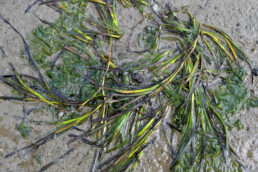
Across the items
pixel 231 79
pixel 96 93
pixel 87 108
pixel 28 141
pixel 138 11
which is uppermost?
pixel 138 11

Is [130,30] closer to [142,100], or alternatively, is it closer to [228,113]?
[142,100]

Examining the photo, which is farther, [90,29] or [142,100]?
[90,29]

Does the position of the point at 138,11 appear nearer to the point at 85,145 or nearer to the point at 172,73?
the point at 172,73

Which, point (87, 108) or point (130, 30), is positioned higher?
point (130, 30)

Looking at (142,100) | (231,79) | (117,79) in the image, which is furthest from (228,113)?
(117,79)

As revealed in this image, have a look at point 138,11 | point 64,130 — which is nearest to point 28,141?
point 64,130

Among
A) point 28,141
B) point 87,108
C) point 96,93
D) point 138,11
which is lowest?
point 28,141
